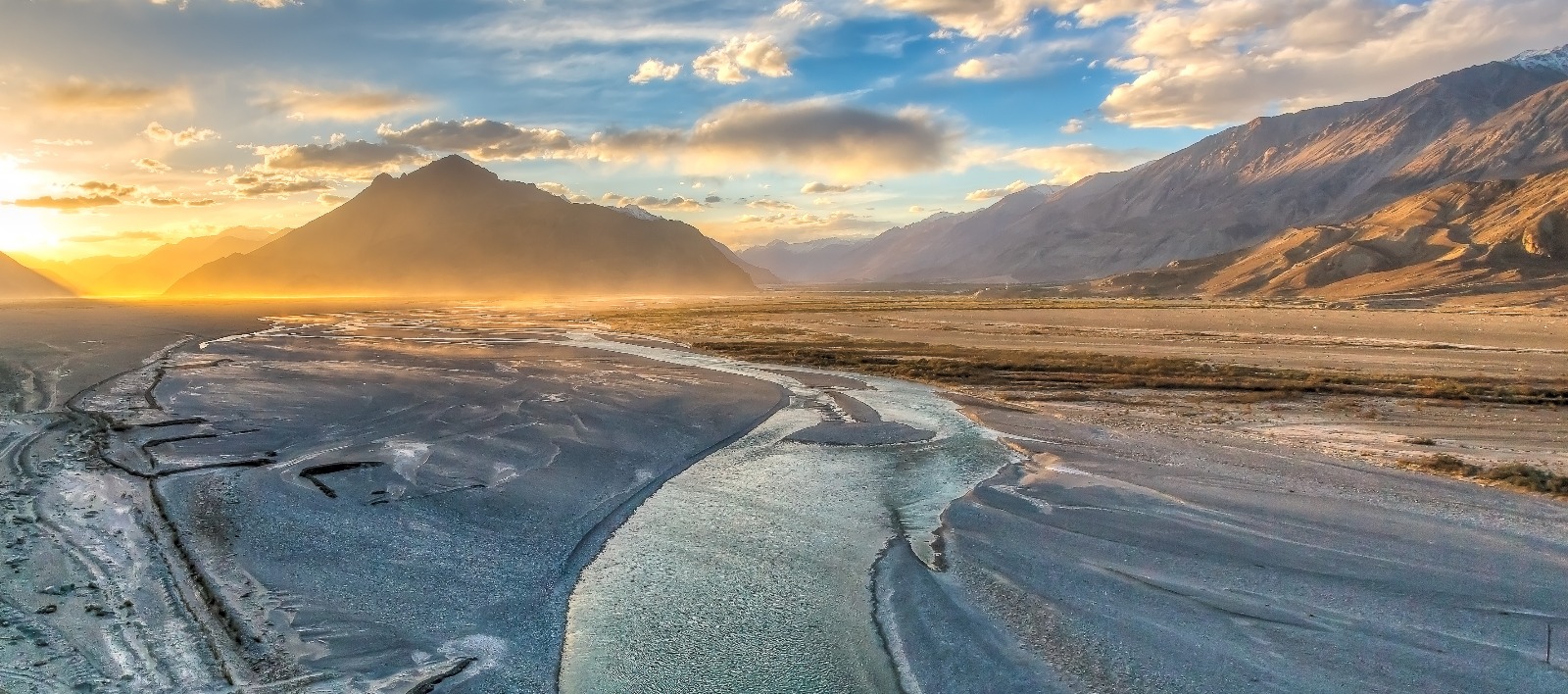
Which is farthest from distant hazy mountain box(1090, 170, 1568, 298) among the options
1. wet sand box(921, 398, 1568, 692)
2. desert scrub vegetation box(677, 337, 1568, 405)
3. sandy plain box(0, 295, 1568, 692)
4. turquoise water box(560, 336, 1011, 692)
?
turquoise water box(560, 336, 1011, 692)

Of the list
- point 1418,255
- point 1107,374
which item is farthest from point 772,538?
point 1418,255

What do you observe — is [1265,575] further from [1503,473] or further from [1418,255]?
[1418,255]

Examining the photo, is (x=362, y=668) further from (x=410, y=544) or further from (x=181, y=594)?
(x=410, y=544)

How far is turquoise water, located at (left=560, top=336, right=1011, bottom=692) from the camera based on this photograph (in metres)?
7.39

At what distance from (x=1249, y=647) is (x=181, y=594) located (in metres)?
10.7

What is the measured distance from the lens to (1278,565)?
9.77 metres

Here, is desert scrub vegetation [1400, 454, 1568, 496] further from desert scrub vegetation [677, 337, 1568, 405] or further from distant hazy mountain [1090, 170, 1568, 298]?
distant hazy mountain [1090, 170, 1568, 298]

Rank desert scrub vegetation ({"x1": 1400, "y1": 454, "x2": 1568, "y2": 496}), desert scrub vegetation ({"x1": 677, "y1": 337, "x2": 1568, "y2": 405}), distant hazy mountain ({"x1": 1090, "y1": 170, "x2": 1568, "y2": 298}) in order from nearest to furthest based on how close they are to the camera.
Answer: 1. desert scrub vegetation ({"x1": 1400, "y1": 454, "x2": 1568, "y2": 496})
2. desert scrub vegetation ({"x1": 677, "y1": 337, "x2": 1568, "y2": 405})
3. distant hazy mountain ({"x1": 1090, "y1": 170, "x2": 1568, "y2": 298})

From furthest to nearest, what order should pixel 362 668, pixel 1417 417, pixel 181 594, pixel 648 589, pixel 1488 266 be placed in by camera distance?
pixel 1488 266
pixel 1417 417
pixel 648 589
pixel 181 594
pixel 362 668

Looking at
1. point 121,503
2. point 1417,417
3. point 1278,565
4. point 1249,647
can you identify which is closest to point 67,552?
point 121,503

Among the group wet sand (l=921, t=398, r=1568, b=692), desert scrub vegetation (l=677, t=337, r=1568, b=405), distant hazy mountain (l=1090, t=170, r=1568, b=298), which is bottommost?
wet sand (l=921, t=398, r=1568, b=692)

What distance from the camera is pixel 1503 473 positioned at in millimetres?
13672

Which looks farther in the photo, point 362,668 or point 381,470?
point 381,470

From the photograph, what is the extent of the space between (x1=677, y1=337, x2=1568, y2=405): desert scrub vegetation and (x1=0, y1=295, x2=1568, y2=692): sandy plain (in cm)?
150
